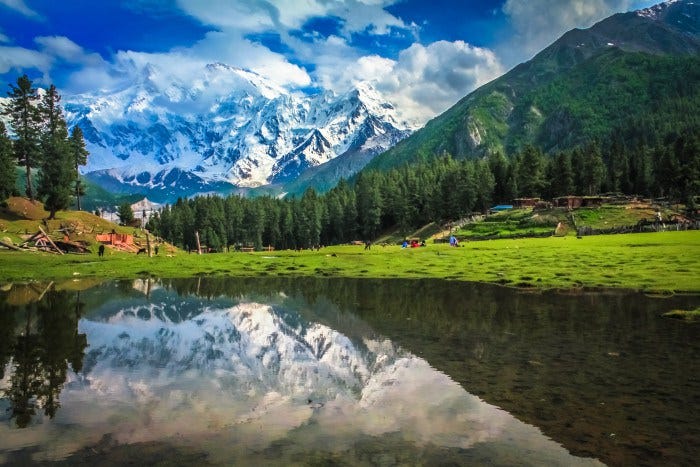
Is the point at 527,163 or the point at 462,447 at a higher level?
the point at 527,163

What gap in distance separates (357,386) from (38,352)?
11.4 m

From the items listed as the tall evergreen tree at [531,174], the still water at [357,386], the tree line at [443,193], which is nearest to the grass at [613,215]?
the tree line at [443,193]

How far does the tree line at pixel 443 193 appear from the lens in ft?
504

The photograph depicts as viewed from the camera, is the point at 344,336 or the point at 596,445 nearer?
the point at 596,445

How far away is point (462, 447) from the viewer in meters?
9.93

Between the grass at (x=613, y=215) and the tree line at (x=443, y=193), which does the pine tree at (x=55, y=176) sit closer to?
the tree line at (x=443, y=193)

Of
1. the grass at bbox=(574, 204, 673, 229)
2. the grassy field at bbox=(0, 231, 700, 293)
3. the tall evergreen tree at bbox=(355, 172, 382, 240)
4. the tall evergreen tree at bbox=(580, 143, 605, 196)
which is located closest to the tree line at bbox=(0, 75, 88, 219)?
the grassy field at bbox=(0, 231, 700, 293)

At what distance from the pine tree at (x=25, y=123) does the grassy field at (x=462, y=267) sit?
5129cm

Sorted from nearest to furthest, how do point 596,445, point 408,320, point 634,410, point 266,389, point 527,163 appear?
1. point 596,445
2. point 634,410
3. point 266,389
4. point 408,320
5. point 527,163

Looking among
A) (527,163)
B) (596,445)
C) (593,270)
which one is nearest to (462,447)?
(596,445)

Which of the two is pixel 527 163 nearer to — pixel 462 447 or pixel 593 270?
pixel 593 270

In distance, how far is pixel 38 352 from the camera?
17516mm

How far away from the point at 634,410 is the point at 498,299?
17.9 meters

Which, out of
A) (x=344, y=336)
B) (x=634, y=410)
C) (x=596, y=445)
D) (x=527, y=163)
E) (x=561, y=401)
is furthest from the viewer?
(x=527, y=163)
